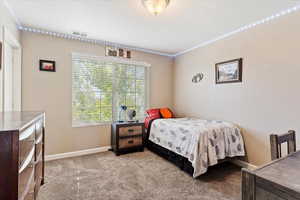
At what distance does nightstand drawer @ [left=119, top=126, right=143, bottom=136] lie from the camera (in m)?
3.24

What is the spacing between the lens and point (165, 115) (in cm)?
382

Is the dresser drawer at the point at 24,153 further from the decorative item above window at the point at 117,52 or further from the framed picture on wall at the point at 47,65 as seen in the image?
the decorative item above window at the point at 117,52

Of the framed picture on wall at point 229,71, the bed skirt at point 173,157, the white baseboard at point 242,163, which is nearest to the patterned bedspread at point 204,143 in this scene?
the bed skirt at point 173,157

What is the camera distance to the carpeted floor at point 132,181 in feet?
6.20

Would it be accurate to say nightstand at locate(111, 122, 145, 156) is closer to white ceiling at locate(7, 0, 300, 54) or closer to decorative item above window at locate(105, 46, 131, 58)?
decorative item above window at locate(105, 46, 131, 58)

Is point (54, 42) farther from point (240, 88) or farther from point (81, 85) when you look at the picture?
point (240, 88)

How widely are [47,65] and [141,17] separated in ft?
6.57

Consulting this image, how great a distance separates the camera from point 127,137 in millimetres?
3287

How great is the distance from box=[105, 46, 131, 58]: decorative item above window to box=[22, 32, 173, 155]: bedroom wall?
5.2 inches

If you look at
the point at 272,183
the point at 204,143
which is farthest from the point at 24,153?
the point at 204,143

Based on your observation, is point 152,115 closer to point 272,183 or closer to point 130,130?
point 130,130

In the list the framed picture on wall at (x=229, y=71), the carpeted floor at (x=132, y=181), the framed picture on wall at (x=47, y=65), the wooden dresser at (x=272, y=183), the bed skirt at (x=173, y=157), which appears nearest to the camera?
the wooden dresser at (x=272, y=183)

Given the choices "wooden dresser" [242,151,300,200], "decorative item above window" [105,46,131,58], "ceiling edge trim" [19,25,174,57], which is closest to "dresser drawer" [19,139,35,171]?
"wooden dresser" [242,151,300,200]

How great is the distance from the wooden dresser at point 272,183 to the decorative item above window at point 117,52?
335cm
